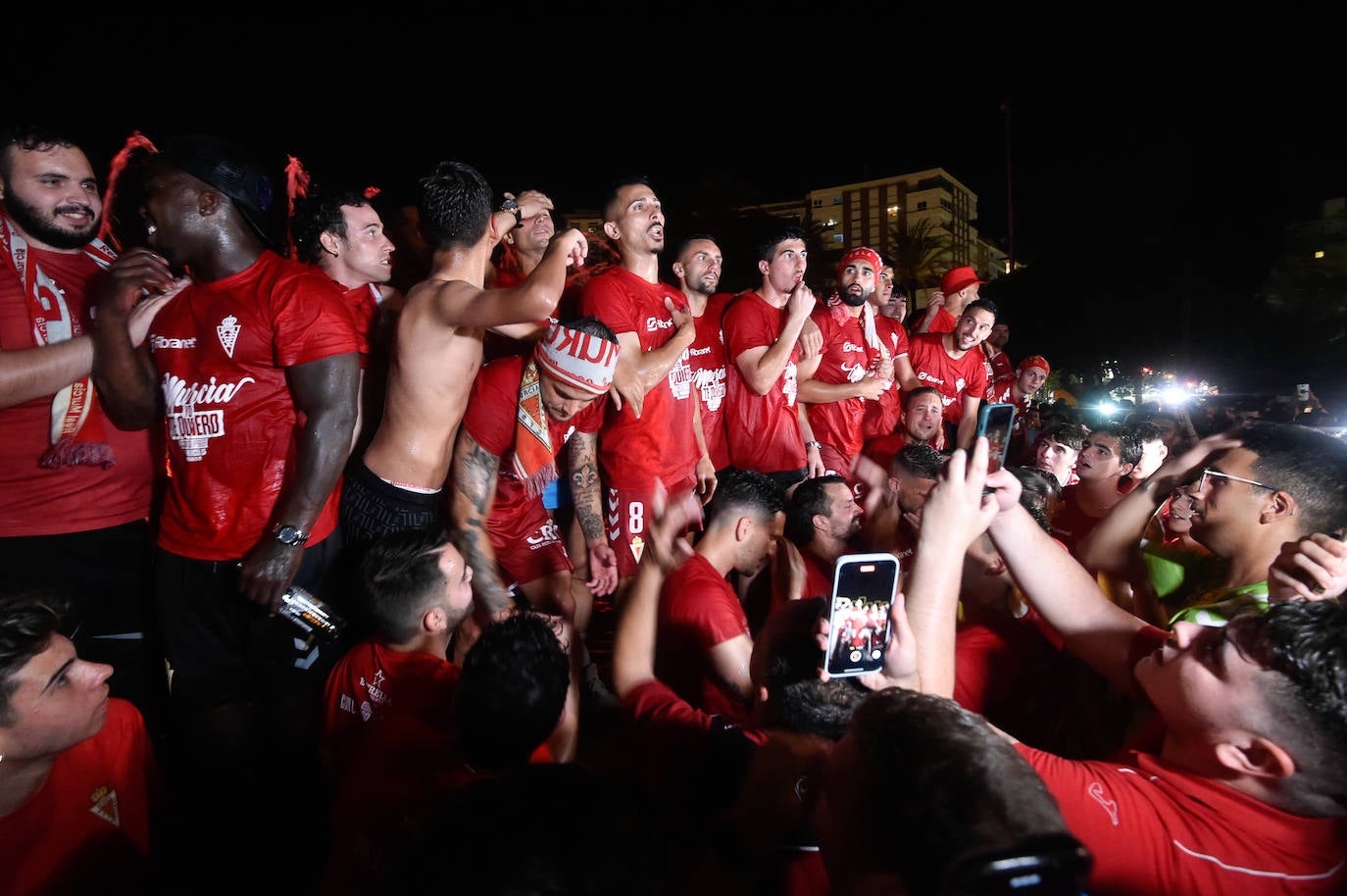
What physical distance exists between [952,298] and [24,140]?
27.6 ft

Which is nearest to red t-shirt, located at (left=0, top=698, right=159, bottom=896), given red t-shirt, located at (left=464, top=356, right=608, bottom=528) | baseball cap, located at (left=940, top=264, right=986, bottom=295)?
red t-shirt, located at (left=464, top=356, right=608, bottom=528)

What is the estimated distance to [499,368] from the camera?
3.39 m

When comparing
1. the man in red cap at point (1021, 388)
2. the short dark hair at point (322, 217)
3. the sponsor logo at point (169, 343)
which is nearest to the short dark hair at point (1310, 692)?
the sponsor logo at point (169, 343)

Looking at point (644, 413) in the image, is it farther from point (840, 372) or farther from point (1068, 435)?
point (1068, 435)

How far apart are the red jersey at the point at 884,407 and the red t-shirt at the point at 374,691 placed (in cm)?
523

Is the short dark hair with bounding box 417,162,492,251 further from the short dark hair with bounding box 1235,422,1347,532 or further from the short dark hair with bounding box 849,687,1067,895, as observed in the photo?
the short dark hair with bounding box 1235,422,1347,532

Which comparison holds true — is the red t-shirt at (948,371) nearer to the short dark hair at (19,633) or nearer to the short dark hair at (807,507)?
the short dark hair at (807,507)

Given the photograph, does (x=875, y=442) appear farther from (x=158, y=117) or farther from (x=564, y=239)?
(x=158, y=117)

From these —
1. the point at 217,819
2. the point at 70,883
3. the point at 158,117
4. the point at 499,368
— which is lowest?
the point at 217,819

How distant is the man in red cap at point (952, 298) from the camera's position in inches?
333

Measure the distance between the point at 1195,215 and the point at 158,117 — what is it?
32.5m

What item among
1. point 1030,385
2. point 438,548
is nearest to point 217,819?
point 438,548

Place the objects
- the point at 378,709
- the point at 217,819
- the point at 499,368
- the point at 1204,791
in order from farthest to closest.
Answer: the point at 499,368 < the point at 217,819 < the point at 378,709 < the point at 1204,791

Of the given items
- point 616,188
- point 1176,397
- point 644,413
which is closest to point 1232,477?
point 644,413
